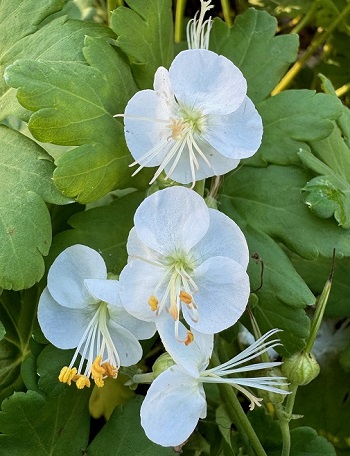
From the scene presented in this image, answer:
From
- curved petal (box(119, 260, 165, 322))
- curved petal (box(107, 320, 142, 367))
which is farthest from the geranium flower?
curved petal (box(107, 320, 142, 367))

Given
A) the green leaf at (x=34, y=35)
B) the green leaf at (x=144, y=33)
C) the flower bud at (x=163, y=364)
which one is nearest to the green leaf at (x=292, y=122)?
the green leaf at (x=144, y=33)

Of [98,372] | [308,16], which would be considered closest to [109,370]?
[98,372]

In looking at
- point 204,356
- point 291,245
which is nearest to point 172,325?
point 204,356

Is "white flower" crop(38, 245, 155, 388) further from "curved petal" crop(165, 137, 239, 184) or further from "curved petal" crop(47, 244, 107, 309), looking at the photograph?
"curved petal" crop(165, 137, 239, 184)

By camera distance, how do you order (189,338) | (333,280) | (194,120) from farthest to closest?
(333,280), (194,120), (189,338)

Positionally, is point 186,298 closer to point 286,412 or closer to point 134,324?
point 134,324

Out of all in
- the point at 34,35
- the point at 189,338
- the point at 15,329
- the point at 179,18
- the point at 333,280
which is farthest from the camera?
the point at 179,18
